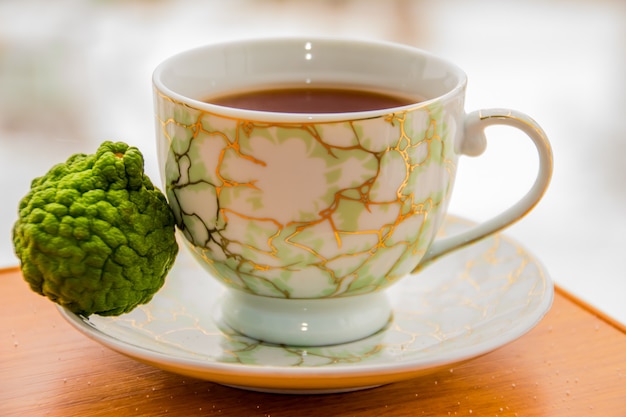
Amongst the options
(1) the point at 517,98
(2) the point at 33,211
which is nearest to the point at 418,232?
(2) the point at 33,211

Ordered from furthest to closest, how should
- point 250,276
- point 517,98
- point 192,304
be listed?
1. point 517,98
2. point 192,304
3. point 250,276

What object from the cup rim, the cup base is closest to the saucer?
the cup base

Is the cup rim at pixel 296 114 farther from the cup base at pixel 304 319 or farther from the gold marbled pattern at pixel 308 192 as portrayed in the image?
the cup base at pixel 304 319

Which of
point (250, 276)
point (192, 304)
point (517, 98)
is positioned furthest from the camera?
point (517, 98)

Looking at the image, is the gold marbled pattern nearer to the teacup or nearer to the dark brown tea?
the teacup

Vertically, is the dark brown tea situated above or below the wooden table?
above

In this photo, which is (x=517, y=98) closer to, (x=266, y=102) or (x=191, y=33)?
(x=191, y=33)

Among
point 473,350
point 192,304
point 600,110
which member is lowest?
point 600,110

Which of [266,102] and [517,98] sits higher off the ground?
[266,102]
